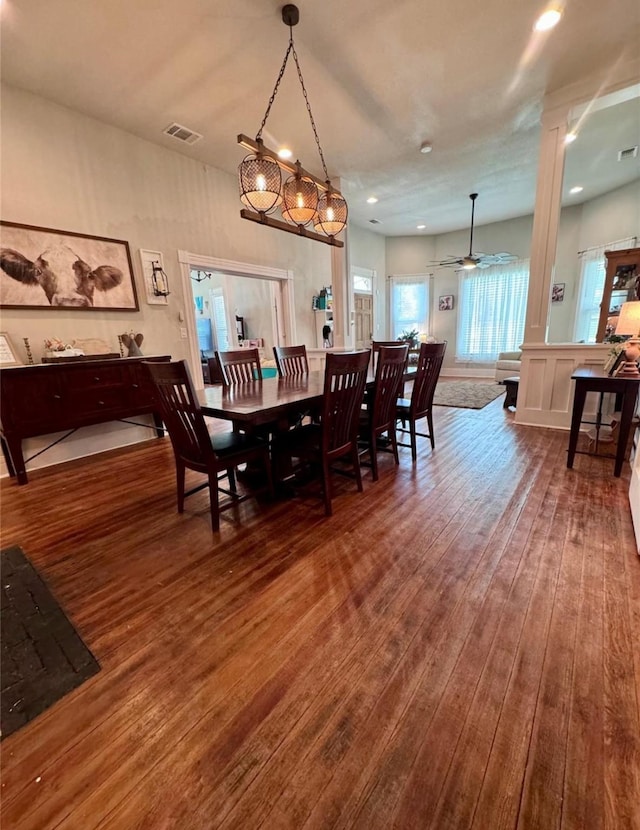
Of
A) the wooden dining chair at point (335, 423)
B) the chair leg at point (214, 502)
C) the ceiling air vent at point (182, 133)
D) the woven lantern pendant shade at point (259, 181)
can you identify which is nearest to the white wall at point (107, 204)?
the ceiling air vent at point (182, 133)

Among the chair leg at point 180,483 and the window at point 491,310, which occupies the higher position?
the window at point 491,310

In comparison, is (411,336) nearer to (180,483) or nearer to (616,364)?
(616,364)

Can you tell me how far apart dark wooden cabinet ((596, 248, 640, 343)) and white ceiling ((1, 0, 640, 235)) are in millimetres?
1340

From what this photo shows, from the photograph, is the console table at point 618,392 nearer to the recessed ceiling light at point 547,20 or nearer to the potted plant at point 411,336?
the recessed ceiling light at point 547,20

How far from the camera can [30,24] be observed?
2314 millimetres

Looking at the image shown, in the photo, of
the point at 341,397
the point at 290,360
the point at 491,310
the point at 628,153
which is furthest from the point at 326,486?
the point at 491,310

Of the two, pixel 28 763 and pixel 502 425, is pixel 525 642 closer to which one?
pixel 28 763

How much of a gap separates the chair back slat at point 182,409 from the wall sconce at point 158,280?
8.25ft

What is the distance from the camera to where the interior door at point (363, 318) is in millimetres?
7715

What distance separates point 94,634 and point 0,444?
2.54m

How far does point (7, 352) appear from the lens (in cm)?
292

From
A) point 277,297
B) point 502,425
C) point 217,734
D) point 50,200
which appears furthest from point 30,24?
point 502,425

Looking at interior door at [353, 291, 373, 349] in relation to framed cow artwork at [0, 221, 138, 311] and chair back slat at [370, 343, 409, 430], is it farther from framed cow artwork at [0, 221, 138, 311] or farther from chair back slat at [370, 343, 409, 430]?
chair back slat at [370, 343, 409, 430]

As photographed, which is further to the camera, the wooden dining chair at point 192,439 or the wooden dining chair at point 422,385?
the wooden dining chair at point 422,385
